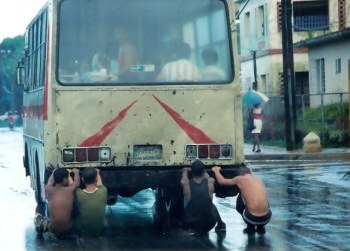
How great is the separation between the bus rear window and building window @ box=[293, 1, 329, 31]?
39713 millimetres

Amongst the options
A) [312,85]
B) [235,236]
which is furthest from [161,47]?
[312,85]

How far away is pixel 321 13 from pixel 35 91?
39.4m

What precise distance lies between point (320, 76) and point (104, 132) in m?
33.0

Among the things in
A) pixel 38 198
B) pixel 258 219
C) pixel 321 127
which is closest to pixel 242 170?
pixel 258 219

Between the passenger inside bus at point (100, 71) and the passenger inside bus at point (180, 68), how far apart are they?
70 cm

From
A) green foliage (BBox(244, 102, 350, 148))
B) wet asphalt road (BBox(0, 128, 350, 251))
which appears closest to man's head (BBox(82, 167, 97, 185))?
wet asphalt road (BBox(0, 128, 350, 251))

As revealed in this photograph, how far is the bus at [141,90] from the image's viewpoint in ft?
47.4

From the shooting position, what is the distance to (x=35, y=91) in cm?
1714

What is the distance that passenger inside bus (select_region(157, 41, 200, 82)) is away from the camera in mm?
14797

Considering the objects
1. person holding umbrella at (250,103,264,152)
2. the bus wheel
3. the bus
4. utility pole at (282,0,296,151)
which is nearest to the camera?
the bus

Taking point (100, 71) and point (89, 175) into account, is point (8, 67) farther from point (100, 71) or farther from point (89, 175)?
point (89, 175)

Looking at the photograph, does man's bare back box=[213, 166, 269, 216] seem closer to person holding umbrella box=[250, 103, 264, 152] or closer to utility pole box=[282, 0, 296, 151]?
utility pole box=[282, 0, 296, 151]

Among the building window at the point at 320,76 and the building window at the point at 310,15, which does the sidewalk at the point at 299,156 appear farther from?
the building window at the point at 310,15

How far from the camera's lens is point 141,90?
48.1ft
